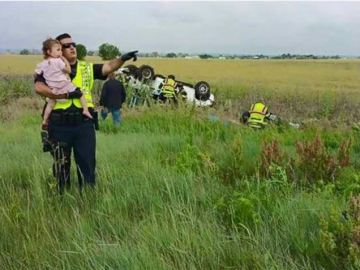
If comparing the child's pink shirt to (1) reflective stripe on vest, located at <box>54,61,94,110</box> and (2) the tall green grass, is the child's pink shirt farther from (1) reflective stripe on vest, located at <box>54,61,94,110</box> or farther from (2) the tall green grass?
(2) the tall green grass

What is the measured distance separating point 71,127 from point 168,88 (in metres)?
10.9

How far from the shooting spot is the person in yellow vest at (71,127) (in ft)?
14.3

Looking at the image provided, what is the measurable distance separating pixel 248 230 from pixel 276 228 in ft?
0.72

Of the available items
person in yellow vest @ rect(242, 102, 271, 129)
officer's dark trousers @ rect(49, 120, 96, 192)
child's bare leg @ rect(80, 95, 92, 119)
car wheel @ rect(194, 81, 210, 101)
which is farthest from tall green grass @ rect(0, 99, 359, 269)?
car wheel @ rect(194, 81, 210, 101)

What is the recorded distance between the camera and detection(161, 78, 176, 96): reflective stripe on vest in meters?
15.0

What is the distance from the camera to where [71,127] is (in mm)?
4410

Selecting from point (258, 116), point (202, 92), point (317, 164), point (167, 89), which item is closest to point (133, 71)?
point (167, 89)

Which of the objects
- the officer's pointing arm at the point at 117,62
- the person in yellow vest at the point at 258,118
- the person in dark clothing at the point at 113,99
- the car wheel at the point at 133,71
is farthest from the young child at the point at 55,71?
the car wheel at the point at 133,71

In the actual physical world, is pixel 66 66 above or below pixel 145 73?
above

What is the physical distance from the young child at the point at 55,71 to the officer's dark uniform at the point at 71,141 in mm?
79

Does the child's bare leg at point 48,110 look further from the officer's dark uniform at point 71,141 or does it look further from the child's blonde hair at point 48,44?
the child's blonde hair at point 48,44

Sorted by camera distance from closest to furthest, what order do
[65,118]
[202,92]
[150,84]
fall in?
[65,118] → [150,84] → [202,92]

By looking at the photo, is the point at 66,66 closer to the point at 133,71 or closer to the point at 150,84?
the point at 150,84

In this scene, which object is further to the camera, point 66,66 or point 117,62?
point 117,62
